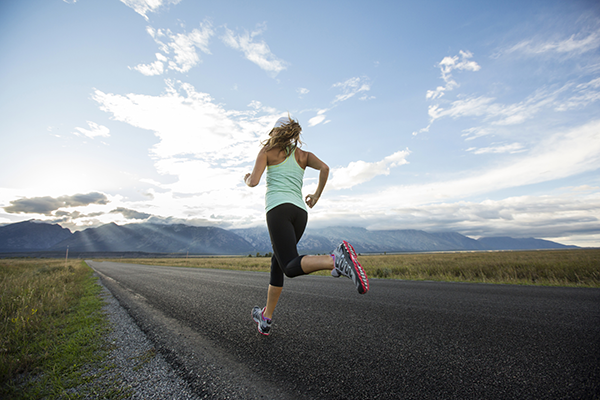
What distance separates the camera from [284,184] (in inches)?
105

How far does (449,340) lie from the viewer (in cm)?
250

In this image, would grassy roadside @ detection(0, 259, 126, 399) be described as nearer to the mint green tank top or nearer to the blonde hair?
the mint green tank top

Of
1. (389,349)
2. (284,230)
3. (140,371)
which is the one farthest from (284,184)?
Answer: (140,371)

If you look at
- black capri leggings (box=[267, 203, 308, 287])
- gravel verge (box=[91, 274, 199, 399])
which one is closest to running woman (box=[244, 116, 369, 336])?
black capri leggings (box=[267, 203, 308, 287])

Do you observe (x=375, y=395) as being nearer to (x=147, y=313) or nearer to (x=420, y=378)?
(x=420, y=378)

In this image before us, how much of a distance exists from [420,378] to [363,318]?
5.33 ft

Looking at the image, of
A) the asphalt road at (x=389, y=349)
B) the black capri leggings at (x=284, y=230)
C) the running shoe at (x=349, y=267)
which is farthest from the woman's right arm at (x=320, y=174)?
the asphalt road at (x=389, y=349)

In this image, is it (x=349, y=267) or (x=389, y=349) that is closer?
(x=349, y=267)

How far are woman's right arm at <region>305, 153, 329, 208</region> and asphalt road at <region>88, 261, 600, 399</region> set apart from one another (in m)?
1.55

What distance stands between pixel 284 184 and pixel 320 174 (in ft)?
2.13

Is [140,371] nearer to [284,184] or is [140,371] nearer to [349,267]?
[349,267]

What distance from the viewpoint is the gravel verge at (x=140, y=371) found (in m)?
1.74

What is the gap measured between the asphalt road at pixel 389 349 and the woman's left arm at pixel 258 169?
164 cm

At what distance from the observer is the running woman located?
2.29 meters
